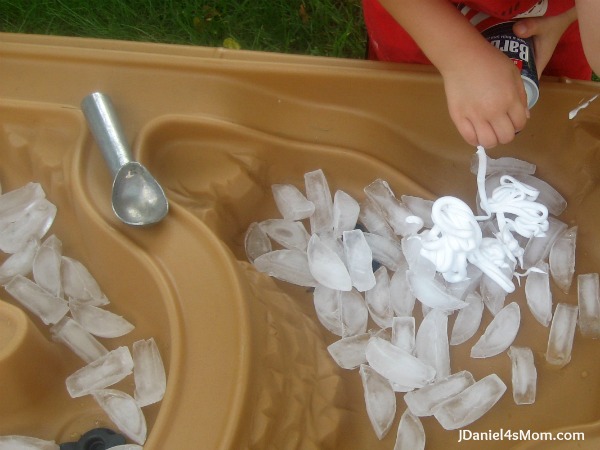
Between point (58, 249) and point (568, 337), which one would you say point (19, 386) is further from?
point (568, 337)

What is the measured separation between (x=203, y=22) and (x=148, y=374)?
0.73m

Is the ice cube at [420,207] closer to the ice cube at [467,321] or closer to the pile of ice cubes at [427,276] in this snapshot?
the pile of ice cubes at [427,276]

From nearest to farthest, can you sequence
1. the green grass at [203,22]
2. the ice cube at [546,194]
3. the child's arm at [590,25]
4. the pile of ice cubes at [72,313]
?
the child's arm at [590,25], the pile of ice cubes at [72,313], the ice cube at [546,194], the green grass at [203,22]

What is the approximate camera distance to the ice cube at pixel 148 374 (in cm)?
72

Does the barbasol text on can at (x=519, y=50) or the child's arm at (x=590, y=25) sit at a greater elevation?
the child's arm at (x=590, y=25)

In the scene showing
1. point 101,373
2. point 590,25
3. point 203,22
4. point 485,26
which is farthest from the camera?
point 203,22

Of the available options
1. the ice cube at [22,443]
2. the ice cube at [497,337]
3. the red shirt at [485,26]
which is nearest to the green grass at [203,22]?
the red shirt at [485,26]

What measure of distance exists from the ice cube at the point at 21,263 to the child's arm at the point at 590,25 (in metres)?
0.66

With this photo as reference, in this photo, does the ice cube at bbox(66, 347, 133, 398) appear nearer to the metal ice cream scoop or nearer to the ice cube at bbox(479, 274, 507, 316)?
the metal ice cream scoop

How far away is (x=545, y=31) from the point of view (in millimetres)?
821

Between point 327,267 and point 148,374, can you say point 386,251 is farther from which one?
point 148,374

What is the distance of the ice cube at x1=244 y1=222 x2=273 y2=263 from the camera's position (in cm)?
83

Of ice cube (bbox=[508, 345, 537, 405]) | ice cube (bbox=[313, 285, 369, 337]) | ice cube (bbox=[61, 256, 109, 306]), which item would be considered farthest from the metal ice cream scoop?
ice cube (bbox=[508, 345, 537, 405])

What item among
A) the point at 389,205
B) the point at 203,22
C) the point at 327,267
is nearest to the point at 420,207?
the point at 389,205
